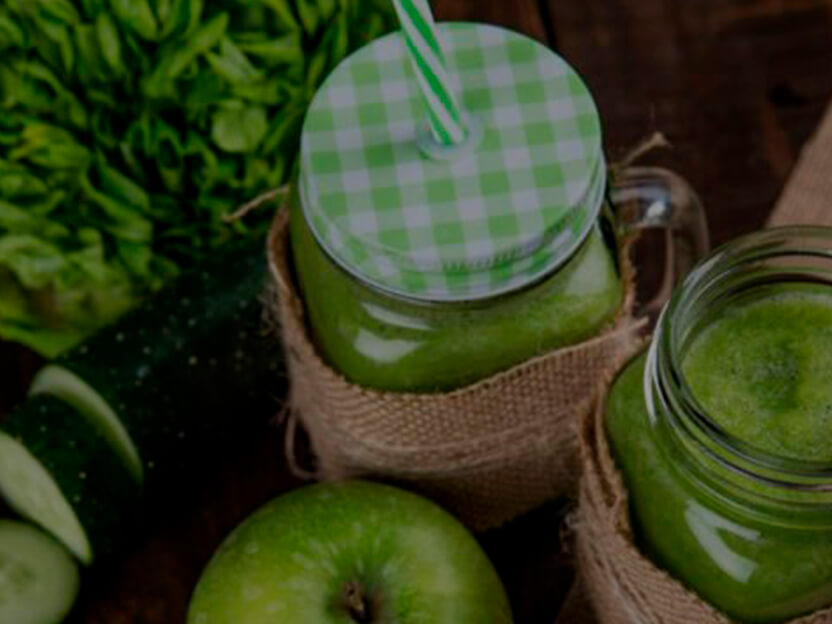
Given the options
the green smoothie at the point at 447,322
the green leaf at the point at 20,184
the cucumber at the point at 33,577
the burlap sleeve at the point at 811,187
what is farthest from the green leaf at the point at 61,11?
the burlap sleeve at the point at 811,187

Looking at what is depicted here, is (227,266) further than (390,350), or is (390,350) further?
(227,266)

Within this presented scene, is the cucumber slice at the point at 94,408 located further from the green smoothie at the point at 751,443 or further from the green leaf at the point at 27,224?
the green smoothie at the point at 751,443

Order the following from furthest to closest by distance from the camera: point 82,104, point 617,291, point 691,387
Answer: point 82,104
point 617,291
point 691,387

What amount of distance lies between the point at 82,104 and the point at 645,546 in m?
0.43

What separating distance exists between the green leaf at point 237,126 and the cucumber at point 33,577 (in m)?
0.27

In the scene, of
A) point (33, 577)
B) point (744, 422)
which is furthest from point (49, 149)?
point (744, 422)

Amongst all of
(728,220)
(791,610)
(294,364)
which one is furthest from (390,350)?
(728,220)

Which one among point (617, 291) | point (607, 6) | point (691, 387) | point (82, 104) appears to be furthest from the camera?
point (607, 6)

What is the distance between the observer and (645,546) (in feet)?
2.50

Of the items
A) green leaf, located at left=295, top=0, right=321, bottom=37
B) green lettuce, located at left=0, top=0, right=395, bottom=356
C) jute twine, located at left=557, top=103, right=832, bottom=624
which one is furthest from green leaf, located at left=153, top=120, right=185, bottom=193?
jute twine, located at left=557, top=103, right=832, bottom=624

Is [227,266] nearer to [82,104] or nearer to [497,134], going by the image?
[82,104]

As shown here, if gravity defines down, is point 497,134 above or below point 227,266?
above

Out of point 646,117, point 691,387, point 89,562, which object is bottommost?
point 89,562

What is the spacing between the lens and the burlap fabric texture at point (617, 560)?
74 centimetres
